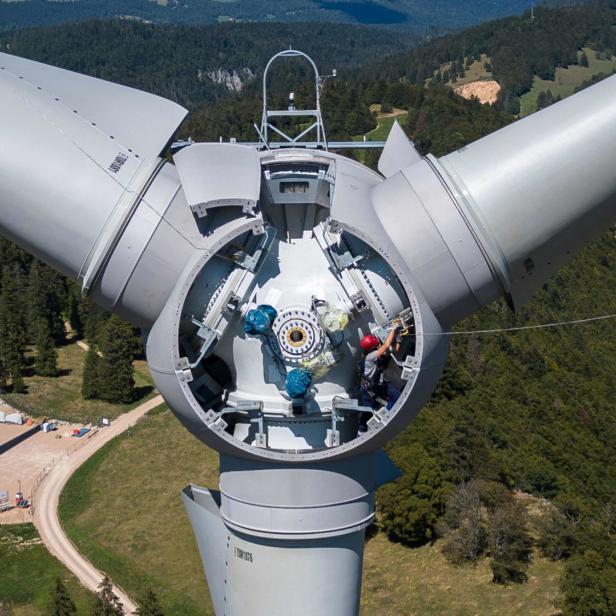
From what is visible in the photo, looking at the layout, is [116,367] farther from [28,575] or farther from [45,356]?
[28,575]

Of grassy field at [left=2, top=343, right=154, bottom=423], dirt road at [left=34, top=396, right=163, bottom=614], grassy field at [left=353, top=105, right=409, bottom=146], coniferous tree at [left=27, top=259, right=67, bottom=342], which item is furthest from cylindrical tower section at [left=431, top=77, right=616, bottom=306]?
grassy field at [left=353, top=105, right=409, bottom=146]

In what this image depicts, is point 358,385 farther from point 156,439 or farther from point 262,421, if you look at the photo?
point 156,439

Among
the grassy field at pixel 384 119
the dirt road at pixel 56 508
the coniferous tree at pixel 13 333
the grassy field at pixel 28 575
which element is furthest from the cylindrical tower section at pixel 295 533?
the grassy field at pixel 384 119

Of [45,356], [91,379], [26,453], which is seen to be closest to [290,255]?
[26,453]

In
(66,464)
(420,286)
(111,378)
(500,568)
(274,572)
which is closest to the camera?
(420,286)

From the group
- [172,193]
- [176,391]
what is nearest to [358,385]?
[176,391]
